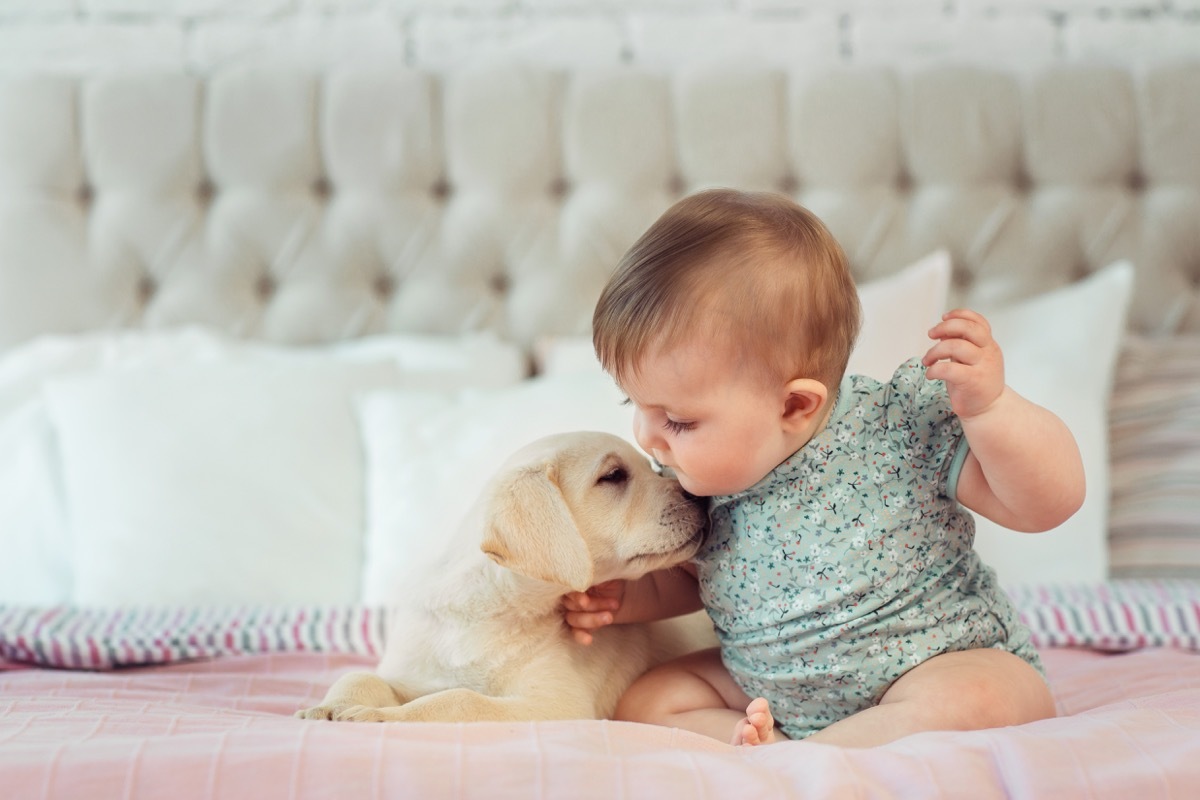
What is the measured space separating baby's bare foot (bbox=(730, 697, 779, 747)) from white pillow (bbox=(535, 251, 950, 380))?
3.27 ft

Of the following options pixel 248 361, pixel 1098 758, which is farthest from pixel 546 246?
pixel 1098 758

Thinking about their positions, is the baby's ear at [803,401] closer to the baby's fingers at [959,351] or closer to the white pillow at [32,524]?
the baby's fingers at [959,351]

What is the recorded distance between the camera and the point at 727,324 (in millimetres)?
1155

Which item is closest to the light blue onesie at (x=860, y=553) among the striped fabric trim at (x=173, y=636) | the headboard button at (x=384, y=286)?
the striped fabric trim at (x=173, y=636)

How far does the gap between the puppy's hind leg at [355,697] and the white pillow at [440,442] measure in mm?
638

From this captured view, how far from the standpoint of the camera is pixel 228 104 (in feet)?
8.83

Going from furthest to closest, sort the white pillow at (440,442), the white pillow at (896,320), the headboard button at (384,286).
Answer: the headboard button at (384,286) → the white pillow at (896,320) → the white pillow at (440,442)

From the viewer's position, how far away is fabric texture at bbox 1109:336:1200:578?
2.20 m

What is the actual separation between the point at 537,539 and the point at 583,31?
1963 millimetres

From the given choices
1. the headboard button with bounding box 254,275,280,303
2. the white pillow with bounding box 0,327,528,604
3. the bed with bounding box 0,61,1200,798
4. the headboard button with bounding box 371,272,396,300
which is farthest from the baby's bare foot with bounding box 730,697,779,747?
the headboard button with bounding box 254,275,280,303

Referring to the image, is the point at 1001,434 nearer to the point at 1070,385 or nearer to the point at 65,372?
the point at 1070,385

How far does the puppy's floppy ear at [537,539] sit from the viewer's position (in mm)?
1213

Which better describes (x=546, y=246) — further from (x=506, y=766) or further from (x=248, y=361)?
(x=506, y=766)

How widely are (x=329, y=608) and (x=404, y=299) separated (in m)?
1.07
